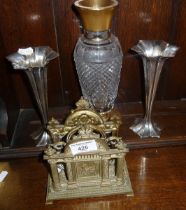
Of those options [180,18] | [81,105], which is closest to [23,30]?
[81,105]

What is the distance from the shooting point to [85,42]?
0.70m

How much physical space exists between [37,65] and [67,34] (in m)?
0.15

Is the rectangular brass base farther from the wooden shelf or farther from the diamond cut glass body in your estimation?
the diamond cut glass body

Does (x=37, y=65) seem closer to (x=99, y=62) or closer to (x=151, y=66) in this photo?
(x=99, y=62)

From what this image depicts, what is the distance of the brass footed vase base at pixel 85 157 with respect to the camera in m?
0.56

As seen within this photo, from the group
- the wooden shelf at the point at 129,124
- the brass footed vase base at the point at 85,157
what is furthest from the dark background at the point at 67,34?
the brass footed vase base at the point at 85,157

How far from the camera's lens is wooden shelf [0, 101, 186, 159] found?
2.53 ft

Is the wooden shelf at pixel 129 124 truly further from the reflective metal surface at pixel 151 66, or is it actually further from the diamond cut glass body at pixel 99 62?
the diamond cut glass body at pixel 99 62

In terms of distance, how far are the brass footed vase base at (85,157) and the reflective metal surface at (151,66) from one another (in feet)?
0.53

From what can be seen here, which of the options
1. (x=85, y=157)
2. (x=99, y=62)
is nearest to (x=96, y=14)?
(x=99, y=62)

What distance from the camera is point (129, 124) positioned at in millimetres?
851

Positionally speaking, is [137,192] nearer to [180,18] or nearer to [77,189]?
[77,189]

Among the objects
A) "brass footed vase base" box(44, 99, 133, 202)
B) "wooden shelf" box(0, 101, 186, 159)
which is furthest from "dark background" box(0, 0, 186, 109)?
"brass footed vase base" box(44, 99, 133, 202)

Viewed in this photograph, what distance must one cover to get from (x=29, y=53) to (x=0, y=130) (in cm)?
22
